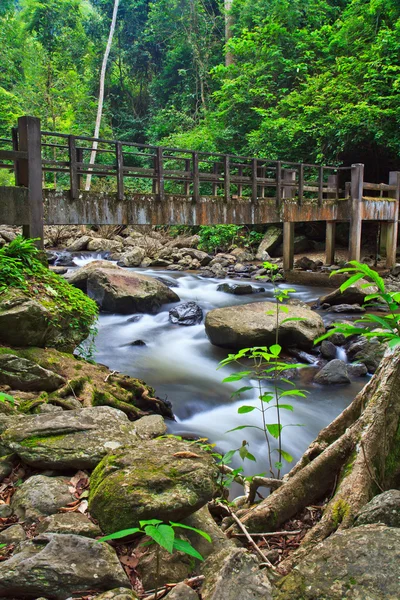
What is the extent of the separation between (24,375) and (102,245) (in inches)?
750

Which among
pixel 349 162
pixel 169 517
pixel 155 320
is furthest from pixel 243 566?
pixel 349 162

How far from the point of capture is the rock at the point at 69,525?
2.60 m

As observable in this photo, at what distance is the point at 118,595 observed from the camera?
6.81ft

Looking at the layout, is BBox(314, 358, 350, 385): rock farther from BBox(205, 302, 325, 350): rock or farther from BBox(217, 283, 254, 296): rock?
BBox(217, 283, 254, 296): rock

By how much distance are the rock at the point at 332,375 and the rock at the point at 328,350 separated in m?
0.94

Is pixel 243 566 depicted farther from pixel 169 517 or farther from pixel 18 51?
pixel 18 51

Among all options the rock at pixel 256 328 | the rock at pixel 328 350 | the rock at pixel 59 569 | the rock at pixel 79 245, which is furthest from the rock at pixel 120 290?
the rock at pixel 79 245

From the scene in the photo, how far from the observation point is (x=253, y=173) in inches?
491

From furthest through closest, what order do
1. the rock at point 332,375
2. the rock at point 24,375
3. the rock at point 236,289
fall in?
the rock at point 236,289 → the rock at point 332,375 → the rock at point 24,375

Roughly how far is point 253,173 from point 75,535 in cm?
1123

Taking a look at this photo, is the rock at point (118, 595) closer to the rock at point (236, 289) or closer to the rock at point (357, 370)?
the rock at point (357, 370)

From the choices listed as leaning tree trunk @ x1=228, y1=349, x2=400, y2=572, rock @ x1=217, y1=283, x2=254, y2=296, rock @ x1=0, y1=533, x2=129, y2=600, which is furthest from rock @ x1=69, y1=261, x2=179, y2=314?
rock @ x1=0, y1=533, x2=129, y2=600

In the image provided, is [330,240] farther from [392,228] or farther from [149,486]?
[149,486]

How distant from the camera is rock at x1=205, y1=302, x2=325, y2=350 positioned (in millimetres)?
9016
